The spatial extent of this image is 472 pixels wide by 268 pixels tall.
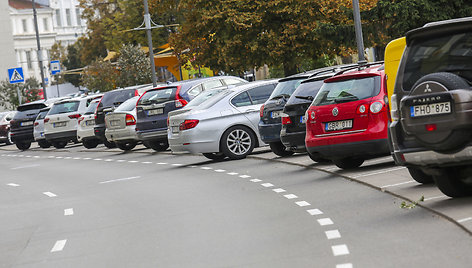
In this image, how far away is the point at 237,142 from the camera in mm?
21375

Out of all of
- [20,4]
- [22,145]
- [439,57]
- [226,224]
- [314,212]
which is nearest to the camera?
[439,57]

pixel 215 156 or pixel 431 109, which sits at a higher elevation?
pixel 431 109

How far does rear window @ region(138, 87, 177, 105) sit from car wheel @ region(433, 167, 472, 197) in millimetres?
15222

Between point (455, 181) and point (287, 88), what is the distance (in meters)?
8.84

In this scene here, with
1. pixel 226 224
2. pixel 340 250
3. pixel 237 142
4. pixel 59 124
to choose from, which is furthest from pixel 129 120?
pixel 340 250

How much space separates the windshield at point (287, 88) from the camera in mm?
19500

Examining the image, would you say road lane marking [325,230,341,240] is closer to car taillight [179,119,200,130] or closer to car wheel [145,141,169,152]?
car taillight [179,119,200,130]

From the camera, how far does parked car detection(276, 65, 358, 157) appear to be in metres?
17.5

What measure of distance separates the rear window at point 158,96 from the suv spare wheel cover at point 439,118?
15764 mm

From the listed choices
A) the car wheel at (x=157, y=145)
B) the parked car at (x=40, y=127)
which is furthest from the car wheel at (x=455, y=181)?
the parked car at (x=40, y=127)

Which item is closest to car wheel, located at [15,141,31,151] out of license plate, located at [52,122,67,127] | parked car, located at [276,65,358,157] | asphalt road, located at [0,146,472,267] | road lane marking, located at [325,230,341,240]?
license plate, located at [52,122,67,127]

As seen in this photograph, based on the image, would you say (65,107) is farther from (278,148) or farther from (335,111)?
(335,111)

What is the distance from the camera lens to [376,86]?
15148mm

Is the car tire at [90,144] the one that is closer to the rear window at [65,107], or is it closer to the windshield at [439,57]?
the rear window at [65,107]
